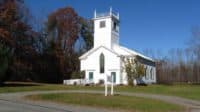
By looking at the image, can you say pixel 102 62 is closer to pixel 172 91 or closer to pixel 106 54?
pixel 106 54

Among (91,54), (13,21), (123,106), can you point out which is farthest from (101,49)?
(123,106)

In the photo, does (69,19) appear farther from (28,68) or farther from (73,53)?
(28,68)

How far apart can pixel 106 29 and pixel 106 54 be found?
12.9 feet

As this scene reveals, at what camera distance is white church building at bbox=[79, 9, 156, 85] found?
4922cm

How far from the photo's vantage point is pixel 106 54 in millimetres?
50219

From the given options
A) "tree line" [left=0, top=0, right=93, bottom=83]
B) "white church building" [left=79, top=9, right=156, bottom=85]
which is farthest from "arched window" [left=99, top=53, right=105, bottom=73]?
"tree line" [left=0, top=0, right=93, bottom=83]

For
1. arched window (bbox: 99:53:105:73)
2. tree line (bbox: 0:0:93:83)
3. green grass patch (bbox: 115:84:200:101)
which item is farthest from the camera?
tree line (bbox: 0:0:93:83)

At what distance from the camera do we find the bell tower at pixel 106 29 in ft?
168

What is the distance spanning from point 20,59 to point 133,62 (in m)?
19.1

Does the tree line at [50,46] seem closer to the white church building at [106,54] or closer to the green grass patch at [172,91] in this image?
the white church building at [106,54]

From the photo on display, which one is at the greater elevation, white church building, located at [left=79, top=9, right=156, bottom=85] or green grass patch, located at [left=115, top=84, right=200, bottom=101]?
white church building, located at [left=79, top=9, right=156, bottom=85]

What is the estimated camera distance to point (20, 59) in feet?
181

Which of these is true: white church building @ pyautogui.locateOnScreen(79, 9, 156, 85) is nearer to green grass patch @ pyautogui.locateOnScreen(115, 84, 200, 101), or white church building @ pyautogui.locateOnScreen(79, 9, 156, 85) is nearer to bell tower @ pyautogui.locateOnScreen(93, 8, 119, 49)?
bell tower @ pyautogui.locateOnScreen(93, 8, 119, 49)

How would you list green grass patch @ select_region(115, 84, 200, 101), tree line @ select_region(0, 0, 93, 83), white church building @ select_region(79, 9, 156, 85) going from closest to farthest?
green grass patch @ select_region(115, 84, 200, 101)
white church building @ select_region(79, 9, 156, 85)
tree line @ select_region(0, 0, 93, 83)
